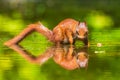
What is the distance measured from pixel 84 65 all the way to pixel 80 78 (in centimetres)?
23

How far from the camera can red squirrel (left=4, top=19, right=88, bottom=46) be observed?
2336 millimetres

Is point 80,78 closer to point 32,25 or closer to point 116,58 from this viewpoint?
point 116,58

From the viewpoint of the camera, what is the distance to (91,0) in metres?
2.33

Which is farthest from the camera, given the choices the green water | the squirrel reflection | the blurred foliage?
the blurred foliage

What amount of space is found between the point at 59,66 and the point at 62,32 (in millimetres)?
422

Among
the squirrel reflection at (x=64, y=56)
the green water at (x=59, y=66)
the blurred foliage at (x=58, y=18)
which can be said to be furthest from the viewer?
the blurred foliage at (x=58, y=18)

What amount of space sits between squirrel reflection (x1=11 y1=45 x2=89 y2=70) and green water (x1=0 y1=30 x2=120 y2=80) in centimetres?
3

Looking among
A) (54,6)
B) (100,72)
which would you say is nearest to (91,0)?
(54,6)

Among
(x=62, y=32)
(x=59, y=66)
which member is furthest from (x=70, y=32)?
(x=59, y=66)

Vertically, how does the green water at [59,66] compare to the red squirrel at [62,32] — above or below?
below

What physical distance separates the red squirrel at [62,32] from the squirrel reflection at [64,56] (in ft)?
0.15

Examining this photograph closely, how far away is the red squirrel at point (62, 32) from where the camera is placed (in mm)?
2336

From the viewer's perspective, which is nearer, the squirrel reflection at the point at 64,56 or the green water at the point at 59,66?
the green water at the point at 59,66

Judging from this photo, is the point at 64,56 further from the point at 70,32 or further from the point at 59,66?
the point at 70,32
